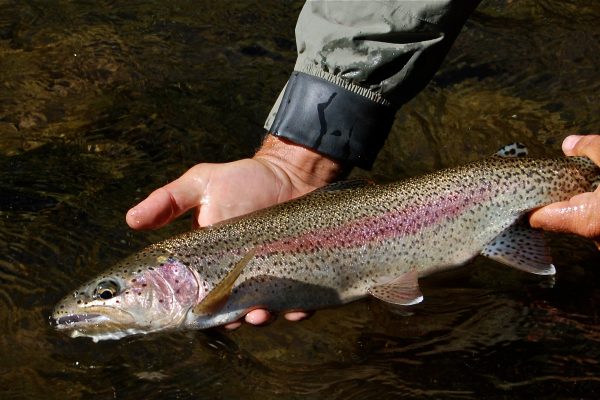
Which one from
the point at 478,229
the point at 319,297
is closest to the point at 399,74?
the point at 478,229

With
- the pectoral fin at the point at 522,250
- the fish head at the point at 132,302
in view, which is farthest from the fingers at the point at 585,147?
the fish head at the point at 132,302

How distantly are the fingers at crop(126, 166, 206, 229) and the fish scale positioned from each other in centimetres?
16

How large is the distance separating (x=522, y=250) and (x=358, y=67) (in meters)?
1.20

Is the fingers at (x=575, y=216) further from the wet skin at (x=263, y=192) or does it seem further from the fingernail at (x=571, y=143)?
the fingernail at (x=571, y=143)

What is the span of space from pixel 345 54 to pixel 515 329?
1.61 meters

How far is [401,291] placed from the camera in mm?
3609

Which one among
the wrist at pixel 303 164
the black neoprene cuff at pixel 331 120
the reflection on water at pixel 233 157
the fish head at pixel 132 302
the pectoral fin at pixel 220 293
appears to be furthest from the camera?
the wrist at pixel 303 164

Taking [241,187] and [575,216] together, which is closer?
[575,216]

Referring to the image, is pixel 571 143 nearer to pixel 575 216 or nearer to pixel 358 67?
pixel 575 216

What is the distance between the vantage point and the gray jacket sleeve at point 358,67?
3797mm

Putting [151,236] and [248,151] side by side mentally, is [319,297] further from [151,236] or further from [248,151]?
[248,151]

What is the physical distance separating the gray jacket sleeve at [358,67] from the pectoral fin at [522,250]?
0.84 m

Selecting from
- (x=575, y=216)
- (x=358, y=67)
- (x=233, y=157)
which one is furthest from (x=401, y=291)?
(x=233, y=157)

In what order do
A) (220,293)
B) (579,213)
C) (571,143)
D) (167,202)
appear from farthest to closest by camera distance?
1. (571,143)
2. (167,202)
3. (579,213)
4. (220,293)
